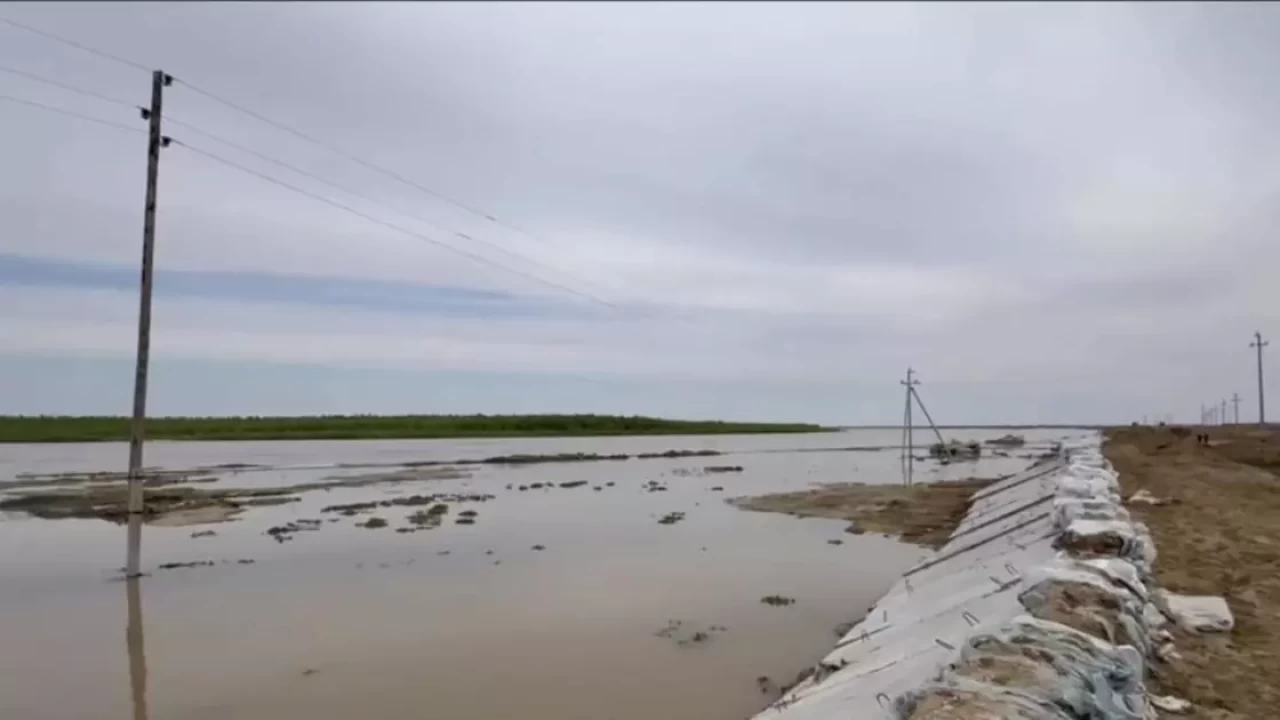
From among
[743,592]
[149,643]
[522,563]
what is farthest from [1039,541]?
[149,643]

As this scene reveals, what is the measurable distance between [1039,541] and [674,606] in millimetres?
3914

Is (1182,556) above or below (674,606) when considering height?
above

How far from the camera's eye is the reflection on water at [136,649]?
6082mm

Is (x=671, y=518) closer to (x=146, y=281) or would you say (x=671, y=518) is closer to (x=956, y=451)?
(x=146, y=281)

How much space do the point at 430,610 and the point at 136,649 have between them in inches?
109

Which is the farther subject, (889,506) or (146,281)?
(889,506)

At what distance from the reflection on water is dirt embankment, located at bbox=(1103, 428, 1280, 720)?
22.3ft

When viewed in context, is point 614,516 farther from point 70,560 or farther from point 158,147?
point 158,147

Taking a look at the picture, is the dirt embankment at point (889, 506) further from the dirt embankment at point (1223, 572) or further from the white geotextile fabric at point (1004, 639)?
the white geotextile fabric at point (1004, 639)

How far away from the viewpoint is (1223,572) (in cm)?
702

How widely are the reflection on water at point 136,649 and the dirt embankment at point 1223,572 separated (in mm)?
6807

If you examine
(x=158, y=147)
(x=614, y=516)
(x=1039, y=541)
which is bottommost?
(x=614, y=516)

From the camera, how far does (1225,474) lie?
53.7 ft

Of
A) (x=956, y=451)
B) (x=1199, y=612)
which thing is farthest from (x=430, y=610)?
(x=956, y=451)
